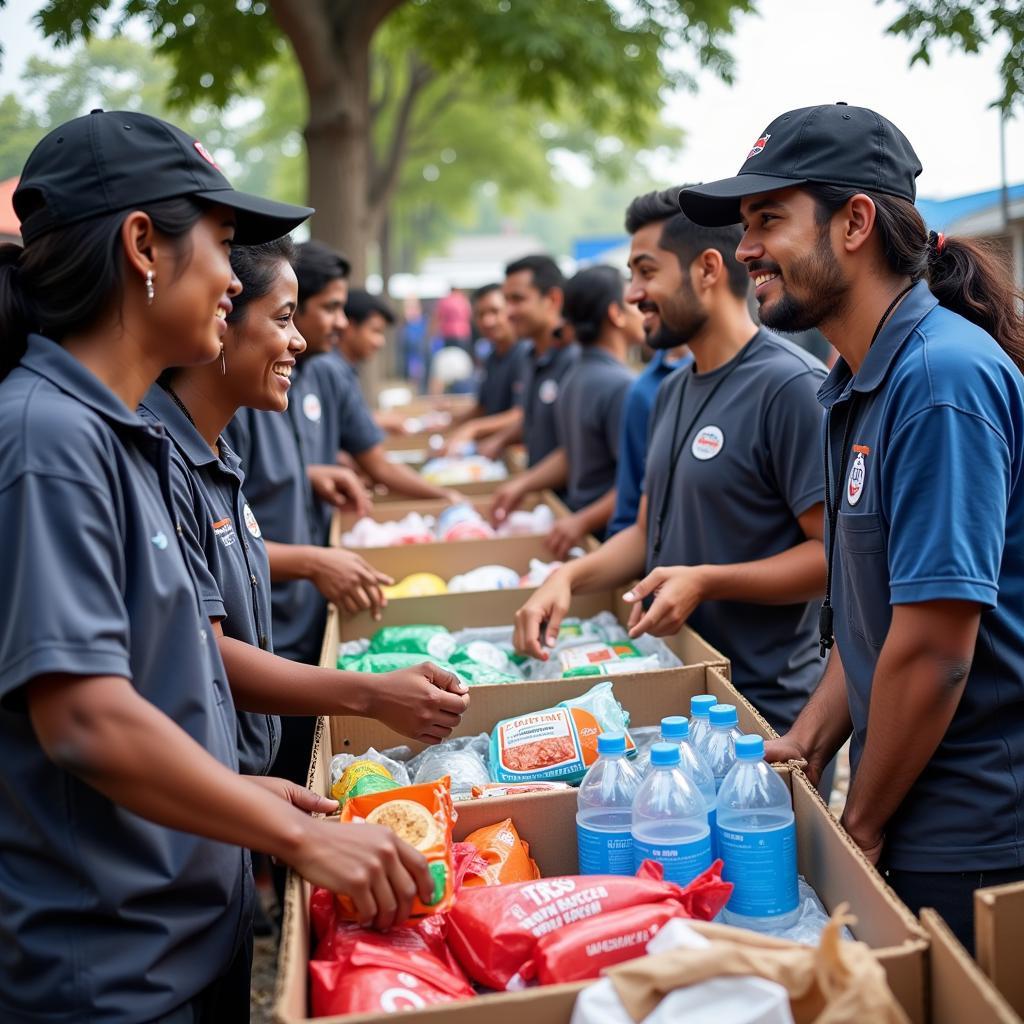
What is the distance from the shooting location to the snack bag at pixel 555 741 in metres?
2.60

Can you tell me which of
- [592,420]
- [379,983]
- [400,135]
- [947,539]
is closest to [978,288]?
[947,539]

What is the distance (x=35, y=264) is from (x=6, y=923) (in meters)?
1.05

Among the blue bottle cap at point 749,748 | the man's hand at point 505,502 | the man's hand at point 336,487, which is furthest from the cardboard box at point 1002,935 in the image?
the man's hand at point 505,502

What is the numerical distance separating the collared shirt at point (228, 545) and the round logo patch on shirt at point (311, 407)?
7.73 ft

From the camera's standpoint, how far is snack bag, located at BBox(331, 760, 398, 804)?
241 cm

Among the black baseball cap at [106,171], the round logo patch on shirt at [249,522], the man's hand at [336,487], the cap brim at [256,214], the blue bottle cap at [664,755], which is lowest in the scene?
the blue bottle cap at [664,755]

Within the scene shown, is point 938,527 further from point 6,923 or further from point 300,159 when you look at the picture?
point 300,159

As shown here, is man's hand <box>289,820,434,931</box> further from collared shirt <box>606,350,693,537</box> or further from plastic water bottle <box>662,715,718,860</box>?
collared shirt <box>606,350,693,537</box>

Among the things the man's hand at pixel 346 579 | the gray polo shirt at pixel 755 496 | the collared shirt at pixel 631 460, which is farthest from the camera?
the collared shirt at pixel 631 460

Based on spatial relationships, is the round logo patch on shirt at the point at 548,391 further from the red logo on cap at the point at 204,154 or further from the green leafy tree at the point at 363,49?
the red logo on cap at the point at 204,154

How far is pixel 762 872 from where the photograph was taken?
6.55 ft

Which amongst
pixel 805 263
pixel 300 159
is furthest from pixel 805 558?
pixel 300 159

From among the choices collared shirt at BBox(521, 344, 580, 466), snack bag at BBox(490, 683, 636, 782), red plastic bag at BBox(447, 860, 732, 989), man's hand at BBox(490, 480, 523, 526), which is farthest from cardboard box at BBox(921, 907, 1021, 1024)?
collared shirt at BBox(521, 344, 580, 466)

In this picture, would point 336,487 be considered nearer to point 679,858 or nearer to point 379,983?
point 679,858
